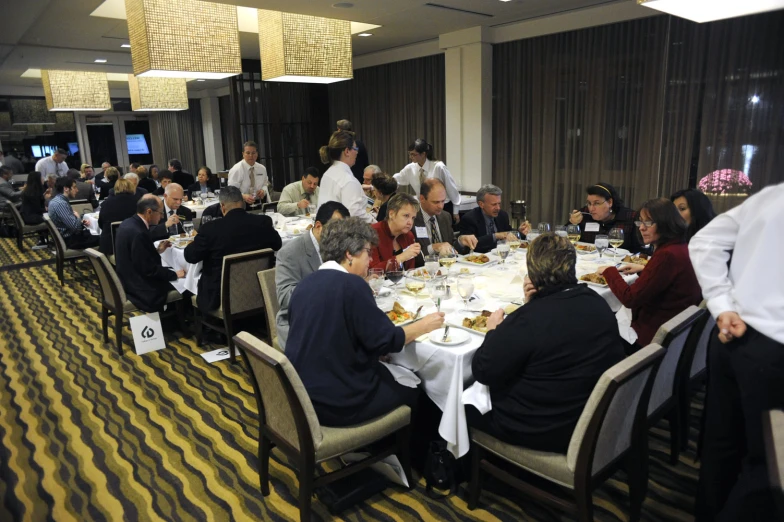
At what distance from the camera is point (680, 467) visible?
8.80ft

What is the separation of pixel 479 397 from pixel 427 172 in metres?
4.74

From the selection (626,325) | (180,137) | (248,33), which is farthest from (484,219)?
(180,137)

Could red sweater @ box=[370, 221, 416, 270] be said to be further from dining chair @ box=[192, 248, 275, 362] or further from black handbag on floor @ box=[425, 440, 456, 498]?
black handbag on floor @ box=[425, 440, 456, 498]

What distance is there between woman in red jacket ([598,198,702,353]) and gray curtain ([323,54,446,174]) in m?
5.98

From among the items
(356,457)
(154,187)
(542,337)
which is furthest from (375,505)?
(154,187)

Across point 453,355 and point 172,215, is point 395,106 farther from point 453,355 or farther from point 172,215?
point 453,355

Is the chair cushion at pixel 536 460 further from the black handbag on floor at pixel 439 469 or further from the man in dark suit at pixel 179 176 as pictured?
the man in dark suit at pixel 179 176

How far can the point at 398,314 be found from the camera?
261 centimetres

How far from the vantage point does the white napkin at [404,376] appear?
95.5 inches

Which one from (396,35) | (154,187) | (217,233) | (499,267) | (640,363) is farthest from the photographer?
(154,187)

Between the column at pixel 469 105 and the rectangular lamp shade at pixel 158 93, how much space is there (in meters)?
4.36

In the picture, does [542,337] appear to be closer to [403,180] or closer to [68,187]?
[403,180]

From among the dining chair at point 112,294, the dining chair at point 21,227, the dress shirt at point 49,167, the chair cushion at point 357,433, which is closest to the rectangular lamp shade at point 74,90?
the dining chair at point 21,227

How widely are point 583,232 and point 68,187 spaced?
21.0ft
